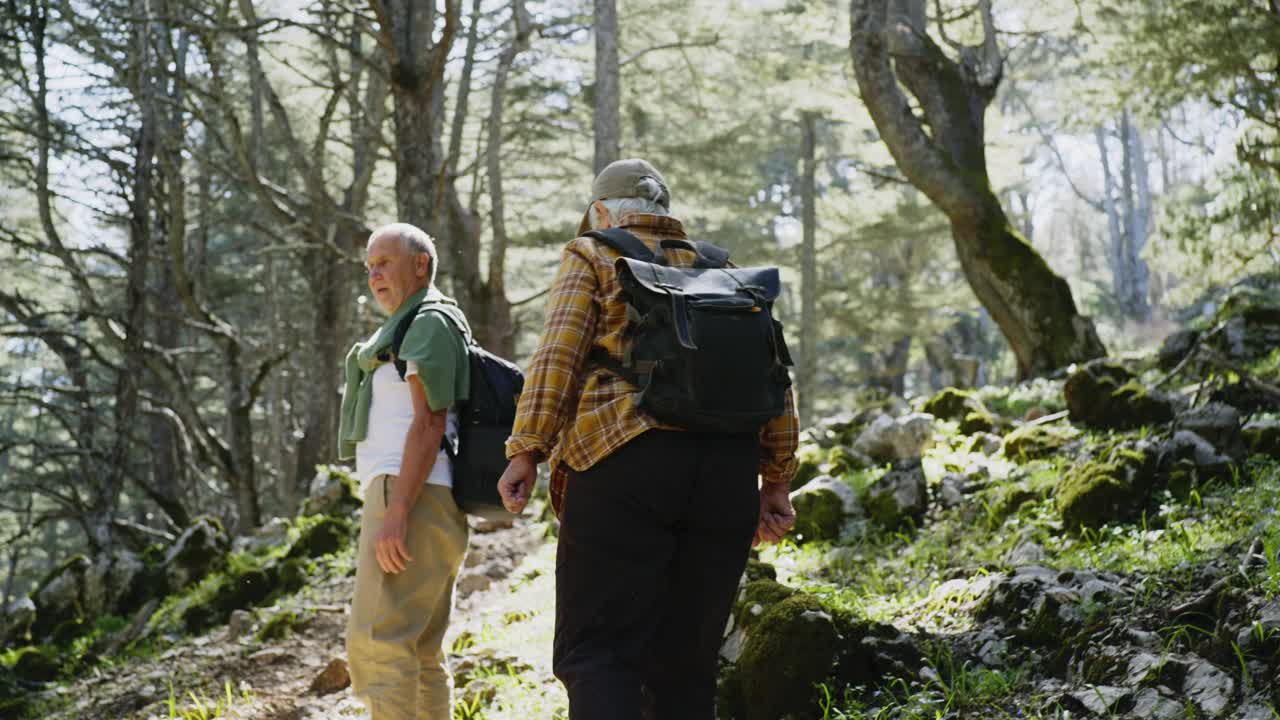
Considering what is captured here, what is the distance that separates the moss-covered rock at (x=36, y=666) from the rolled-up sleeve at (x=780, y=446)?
6251 mm

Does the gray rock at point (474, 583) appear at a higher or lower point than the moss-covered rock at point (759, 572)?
lower

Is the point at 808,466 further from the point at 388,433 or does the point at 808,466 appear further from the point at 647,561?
the point at 647,561

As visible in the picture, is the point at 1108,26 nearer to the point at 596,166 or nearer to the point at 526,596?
the point at 596,166

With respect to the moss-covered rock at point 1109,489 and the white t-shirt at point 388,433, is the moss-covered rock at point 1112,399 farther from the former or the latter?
the white t-shirt at point 388,433

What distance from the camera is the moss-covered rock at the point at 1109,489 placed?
4.81m

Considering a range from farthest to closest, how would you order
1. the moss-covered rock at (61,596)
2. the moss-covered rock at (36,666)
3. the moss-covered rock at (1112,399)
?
the moss-covered rock at (61,596), the moss-covered rock at (36,666), the moss-covered rock at (1112,399)

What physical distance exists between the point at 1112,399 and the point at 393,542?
514cm

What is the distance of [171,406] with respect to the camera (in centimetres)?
1170

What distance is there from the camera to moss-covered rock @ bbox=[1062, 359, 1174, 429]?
6.27m

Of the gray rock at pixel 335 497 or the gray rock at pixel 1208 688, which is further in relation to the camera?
the gray rock at pixel 335 497

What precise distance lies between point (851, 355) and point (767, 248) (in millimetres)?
7675

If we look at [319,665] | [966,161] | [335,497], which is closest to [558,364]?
[319,665]

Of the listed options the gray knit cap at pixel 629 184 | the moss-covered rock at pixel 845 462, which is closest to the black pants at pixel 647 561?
the gray knit cap at pixel 629 184

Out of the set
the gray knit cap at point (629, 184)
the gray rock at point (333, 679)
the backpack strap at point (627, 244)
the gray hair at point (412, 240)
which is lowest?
the gray rock at point (333, 679)
